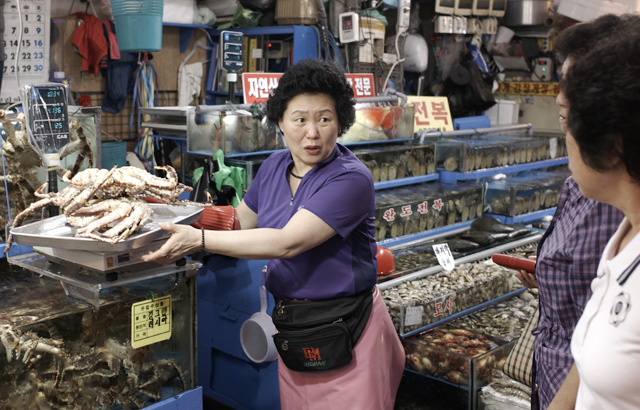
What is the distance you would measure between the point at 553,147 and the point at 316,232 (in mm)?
4277

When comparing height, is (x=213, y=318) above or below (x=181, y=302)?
below

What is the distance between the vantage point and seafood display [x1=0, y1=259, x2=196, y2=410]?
2139 mm

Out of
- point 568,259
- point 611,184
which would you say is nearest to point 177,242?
point 568,259

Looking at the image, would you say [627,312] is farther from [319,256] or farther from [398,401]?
[398,401]

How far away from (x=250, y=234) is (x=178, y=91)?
17.2 ft

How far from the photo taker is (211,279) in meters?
3.60

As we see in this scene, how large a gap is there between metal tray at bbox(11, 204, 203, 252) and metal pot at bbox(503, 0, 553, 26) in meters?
6.91

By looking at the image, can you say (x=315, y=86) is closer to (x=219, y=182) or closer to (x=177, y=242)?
(x=177, y=242)

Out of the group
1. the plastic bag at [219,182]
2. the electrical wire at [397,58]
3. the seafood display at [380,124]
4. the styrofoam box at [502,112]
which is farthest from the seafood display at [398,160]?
the styrofoam box at [502,112]

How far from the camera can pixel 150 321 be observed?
2.37 m

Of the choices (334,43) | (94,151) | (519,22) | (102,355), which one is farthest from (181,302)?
(519,22)

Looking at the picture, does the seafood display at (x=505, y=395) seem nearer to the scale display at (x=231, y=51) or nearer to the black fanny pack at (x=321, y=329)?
the black fanny pack at (x=321, y=329)

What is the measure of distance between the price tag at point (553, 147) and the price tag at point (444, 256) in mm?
2322

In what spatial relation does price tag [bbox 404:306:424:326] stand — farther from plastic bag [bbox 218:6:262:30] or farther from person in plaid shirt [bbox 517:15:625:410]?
plastic bag [bbox 218:6:262:30]
